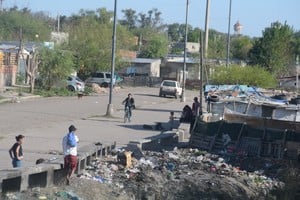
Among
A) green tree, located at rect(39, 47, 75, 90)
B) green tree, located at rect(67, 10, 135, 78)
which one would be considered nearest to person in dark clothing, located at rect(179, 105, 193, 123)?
green tree, located at rect(39, 47, 75, 90)

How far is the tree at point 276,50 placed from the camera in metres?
71.8

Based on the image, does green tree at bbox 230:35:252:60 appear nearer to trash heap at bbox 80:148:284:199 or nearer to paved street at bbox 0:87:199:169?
paved street at bbox 0:87:199:169

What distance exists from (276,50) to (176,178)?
55744 millimetres

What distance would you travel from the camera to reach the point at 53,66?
183ft

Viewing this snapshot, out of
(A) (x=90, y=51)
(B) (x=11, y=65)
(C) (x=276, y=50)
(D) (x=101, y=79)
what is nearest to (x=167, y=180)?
(B) (x=11, y=65)

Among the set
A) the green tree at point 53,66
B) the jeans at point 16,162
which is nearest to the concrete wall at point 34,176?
the jeans at point 16,162

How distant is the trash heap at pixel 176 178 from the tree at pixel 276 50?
5114cm

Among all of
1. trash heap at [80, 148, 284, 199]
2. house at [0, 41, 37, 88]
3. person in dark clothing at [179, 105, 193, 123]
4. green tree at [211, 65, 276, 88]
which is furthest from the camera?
house at [0, 41, 37, 88]

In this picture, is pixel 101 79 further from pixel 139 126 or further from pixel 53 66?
pixel 139 126

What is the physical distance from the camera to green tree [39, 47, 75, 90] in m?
55.6

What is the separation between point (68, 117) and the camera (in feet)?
121

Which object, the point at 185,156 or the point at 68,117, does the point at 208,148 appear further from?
the point at 68,117

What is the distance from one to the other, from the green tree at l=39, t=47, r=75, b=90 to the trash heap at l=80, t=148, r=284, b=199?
34.7 metres

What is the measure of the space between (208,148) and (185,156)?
2.36 m
